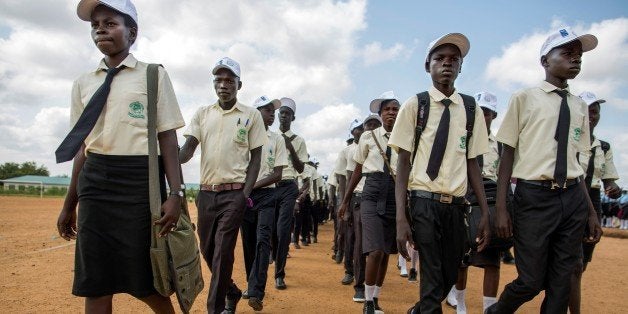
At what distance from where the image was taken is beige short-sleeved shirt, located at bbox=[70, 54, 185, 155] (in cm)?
294

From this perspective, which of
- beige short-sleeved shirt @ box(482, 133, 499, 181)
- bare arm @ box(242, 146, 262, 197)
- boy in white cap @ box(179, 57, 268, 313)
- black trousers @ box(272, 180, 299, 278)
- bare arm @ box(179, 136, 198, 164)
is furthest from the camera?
black trousers @ box(272, 180, 299, 278)

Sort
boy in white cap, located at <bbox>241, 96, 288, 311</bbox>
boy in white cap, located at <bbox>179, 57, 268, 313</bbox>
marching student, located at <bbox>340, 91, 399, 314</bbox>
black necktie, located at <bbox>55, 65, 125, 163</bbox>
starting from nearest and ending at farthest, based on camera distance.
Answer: black necktie, located at <bbox>55, 65, 125, 163</bbox>, boy in white cap, located at <bbox>179, 57, 268, 313</bbox>, marching student, located at <bbox>340, 91, 399, 314</bbox>, boy in white cap, located at <bbox>241, 96, 288, 311</bbox>

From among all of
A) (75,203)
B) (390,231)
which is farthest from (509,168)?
(75,203)

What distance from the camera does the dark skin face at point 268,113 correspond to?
7324 millimetres

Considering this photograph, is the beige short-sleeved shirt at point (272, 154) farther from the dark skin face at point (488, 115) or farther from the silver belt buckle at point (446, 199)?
the silver belt buckle at point (446, 199)

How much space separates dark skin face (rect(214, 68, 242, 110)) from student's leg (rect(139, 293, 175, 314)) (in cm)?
242

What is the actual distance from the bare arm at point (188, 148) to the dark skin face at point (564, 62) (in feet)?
11.5

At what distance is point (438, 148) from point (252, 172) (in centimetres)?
209

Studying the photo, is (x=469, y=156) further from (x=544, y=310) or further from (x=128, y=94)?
(x=128, y=94)

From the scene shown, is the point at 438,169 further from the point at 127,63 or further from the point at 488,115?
the point at 488,115

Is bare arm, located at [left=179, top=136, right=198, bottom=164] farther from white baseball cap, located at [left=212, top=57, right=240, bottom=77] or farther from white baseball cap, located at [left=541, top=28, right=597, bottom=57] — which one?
white baseball cap, located at [left=541, top=28, right=597, bottom=57]

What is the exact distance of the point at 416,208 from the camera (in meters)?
3.53

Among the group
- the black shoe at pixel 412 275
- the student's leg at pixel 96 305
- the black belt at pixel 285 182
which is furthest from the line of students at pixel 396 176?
the black shoe at pixel 412 275

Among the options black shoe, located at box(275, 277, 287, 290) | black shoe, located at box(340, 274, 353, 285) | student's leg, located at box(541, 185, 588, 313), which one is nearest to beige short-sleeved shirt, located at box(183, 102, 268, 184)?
black shoe, located at box(275, 277, 287, 290)
